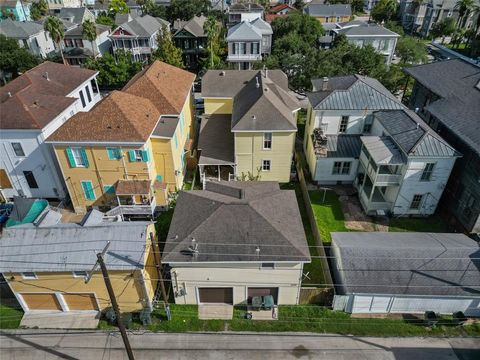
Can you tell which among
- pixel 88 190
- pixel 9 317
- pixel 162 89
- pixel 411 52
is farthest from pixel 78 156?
pixel 411 52

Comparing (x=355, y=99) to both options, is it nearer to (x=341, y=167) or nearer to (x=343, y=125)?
(x=343, y=125)

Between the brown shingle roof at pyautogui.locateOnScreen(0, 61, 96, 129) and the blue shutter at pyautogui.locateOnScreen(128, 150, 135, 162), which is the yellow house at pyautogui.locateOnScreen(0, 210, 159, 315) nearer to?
the blue shutter at pyautogui.locateOnScreen(128, 150, 135, 162)

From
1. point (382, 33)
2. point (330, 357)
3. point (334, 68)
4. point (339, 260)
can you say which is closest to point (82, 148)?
point (339, 260)

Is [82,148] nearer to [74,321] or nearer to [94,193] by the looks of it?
[94,193]

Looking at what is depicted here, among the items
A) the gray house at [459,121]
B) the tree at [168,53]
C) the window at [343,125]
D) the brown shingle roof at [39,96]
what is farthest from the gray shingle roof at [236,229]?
the tree at [168,53]

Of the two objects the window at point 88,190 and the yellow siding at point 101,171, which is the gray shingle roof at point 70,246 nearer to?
the yellow siding at point 101,171

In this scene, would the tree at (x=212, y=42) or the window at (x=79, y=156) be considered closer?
the window at (x=79, y=156)
